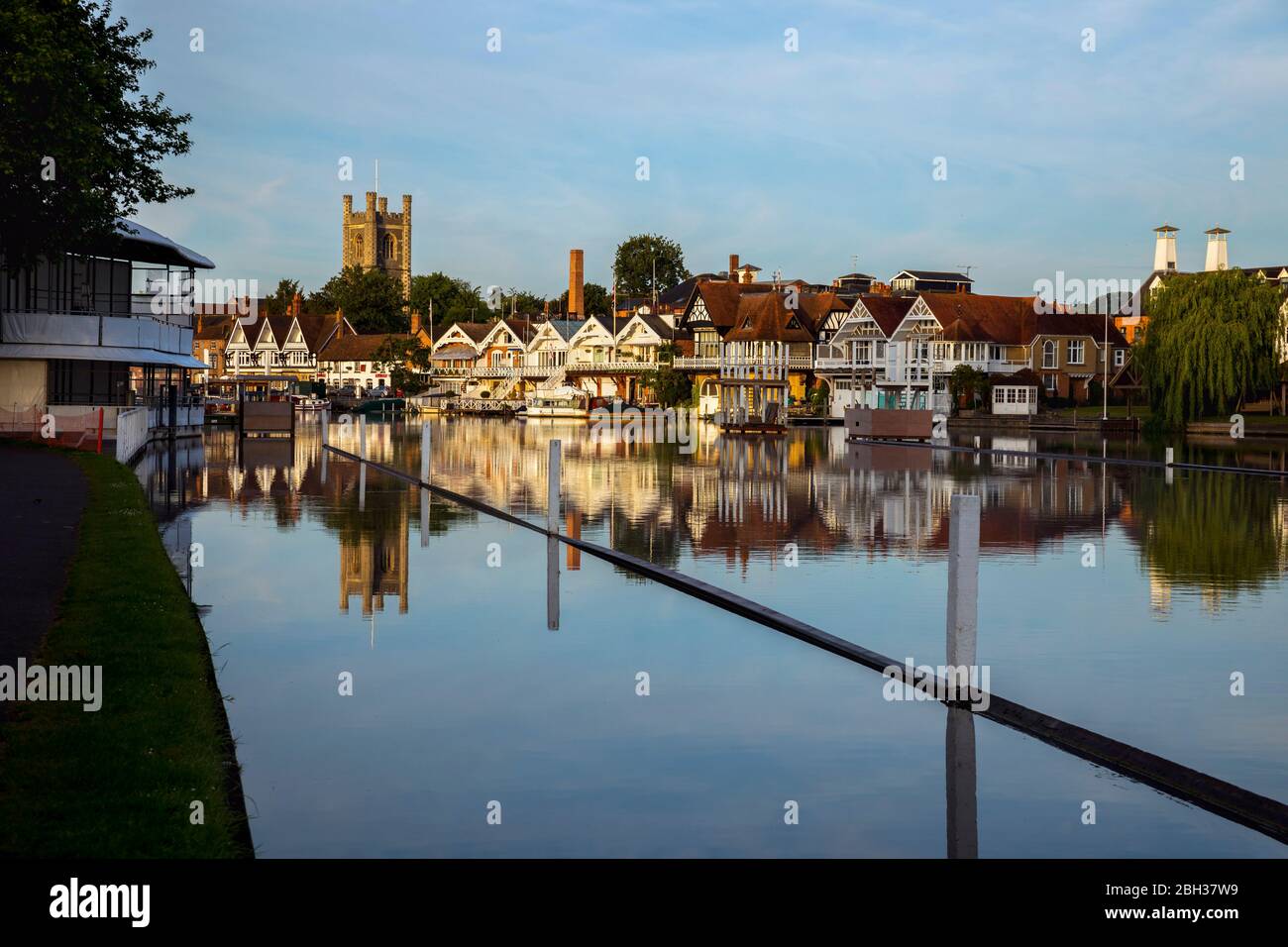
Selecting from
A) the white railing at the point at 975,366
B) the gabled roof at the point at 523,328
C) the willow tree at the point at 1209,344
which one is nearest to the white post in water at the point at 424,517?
the willow tree at the point at 1209,344

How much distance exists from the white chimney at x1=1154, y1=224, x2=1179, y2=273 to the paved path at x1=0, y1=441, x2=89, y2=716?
5563 inches

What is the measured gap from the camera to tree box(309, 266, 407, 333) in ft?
615

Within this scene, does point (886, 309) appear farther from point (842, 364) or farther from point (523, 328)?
point (523, 328)

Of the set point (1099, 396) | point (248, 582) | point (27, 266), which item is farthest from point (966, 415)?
point (248, 582)

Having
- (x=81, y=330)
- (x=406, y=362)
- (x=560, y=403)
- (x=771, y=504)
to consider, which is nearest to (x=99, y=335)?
(x=81, y=330)

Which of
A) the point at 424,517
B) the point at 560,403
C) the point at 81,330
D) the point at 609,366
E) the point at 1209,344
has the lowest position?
the point at 424,517

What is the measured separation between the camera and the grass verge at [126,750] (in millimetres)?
6762

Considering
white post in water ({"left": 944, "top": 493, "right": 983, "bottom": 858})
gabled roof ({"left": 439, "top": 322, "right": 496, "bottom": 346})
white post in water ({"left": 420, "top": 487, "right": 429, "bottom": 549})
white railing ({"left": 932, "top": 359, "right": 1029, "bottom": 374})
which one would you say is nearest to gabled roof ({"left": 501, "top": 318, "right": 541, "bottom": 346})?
gabled roof ({"left": 439, "top": 322, "right": 496, "bottom": 346})

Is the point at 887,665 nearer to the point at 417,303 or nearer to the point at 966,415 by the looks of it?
the point at 966,415

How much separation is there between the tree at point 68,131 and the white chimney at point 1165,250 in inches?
5164

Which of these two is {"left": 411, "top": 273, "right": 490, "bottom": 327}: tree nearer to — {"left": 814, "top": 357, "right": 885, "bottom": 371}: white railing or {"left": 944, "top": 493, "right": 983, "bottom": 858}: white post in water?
{"left": 814, "top": 357, "right": 885, "bottom": 371}: white railing

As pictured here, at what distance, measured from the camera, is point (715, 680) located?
38.0 feet

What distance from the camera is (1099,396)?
116375 millimetres

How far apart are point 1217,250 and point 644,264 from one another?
65.1 m
